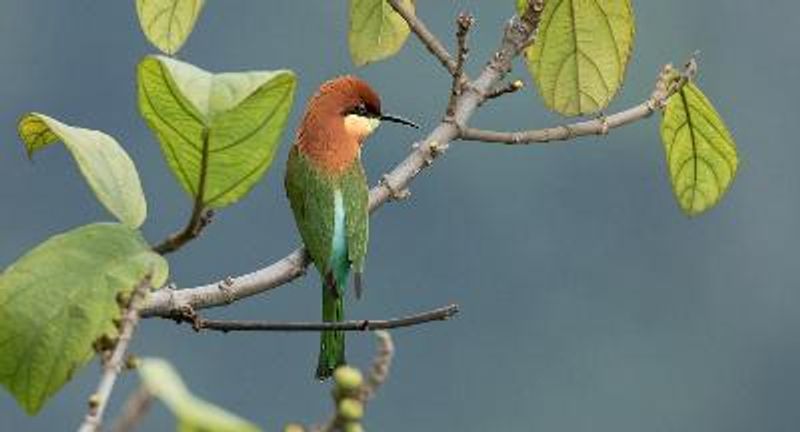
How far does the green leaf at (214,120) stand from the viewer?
78 cm

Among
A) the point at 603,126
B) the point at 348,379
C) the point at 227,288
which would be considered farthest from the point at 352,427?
the point at 603,126

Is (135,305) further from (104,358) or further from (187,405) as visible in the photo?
(187,405)

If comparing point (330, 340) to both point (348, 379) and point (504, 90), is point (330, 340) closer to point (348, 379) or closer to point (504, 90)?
point (504, 90)

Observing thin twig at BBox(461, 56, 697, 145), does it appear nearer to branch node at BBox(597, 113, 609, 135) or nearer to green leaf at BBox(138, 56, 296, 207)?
branch node at BBox(597, 113, 609, 135)

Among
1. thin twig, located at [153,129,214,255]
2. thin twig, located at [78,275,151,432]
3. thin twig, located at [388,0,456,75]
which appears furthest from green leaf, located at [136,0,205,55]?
thin twig, located at [78,275,151,432]

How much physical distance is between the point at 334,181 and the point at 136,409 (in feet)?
4.25

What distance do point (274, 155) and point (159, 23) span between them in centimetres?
57

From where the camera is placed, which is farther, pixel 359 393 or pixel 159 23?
pixel 159 23

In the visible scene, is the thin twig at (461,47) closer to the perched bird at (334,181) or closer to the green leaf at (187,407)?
the perched bird at (334,181)

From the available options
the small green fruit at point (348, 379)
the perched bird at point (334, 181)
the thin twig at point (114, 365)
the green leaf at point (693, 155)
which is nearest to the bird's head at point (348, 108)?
the perched bird at point (334, 181)

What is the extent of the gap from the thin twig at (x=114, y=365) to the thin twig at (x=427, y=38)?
815mm

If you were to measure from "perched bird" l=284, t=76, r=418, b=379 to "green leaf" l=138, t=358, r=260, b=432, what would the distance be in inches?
47.7

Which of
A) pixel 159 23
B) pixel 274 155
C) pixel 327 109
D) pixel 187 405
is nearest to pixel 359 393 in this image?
pixel 187 405

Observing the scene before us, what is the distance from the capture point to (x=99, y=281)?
86 centimetres
